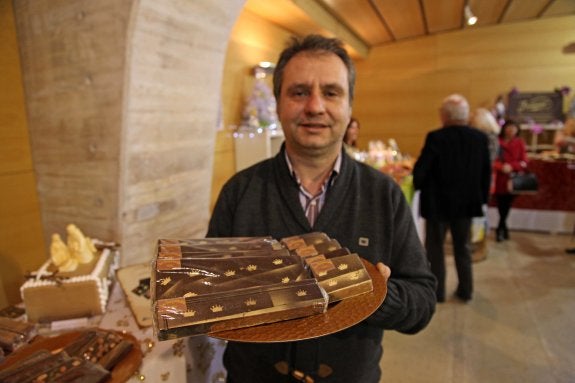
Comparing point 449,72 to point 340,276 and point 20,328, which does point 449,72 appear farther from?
point 20,328

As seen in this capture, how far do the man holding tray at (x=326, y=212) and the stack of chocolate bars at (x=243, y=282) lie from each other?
0.19 m

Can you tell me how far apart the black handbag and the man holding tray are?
4.15m

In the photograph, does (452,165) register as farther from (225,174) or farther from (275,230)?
(275,230)

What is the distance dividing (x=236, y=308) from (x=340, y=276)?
0.82 ft

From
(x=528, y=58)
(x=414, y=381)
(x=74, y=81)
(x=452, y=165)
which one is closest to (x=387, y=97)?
(x=528, y=58)

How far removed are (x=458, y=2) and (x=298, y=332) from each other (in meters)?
5.48

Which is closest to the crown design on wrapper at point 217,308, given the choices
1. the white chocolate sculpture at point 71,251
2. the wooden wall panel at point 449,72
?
the white chocolate sculpture at point 71,251

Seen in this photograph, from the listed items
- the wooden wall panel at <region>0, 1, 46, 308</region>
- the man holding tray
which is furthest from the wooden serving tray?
the wooden wall panel at <region>0, 1, 46, 308</region>

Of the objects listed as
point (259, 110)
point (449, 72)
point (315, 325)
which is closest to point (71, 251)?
point (315, 325)

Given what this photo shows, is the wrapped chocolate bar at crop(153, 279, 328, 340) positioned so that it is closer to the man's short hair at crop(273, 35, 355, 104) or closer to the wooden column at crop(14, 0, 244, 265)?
the man's short hair at crop(273, 35, 355, 104)

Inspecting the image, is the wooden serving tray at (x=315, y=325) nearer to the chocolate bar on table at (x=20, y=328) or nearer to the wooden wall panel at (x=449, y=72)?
the chocolate bar on table at (x=20, y=328)

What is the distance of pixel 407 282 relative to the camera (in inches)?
40.0

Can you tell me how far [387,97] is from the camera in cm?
747

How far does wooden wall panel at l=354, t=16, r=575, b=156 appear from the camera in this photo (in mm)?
6359
